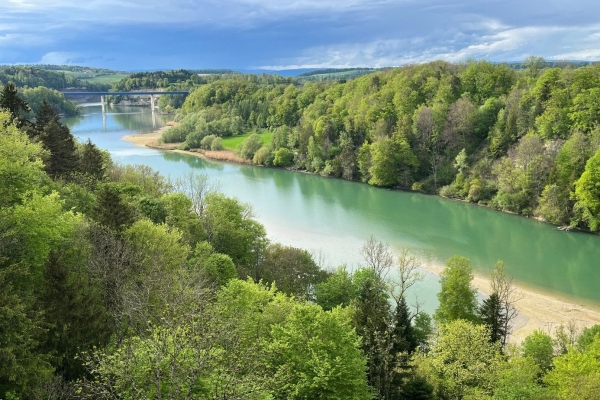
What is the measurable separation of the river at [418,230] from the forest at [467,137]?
197cm

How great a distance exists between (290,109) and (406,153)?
1147 inches

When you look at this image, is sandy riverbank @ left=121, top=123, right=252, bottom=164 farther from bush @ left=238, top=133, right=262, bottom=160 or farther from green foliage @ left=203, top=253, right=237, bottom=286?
green foliage @ left=203, top=253, right=237, bottom=286

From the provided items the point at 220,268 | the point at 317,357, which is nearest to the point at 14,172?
the point at 220,268

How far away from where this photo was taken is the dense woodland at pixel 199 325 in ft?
27.4

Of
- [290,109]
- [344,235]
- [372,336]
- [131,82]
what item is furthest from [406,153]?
[131,82]

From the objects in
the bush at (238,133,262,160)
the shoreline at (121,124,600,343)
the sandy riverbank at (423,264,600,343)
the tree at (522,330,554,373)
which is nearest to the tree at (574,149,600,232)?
the shoreline at (121,124,600,343)

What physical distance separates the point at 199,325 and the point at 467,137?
45203mm

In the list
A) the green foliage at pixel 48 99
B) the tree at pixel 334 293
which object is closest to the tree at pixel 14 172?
the tree at pixel 334 293

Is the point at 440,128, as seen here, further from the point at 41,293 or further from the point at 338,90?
the point at 41,293

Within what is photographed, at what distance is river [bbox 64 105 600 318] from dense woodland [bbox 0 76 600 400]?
6.27m

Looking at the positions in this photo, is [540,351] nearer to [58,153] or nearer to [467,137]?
[58,153]

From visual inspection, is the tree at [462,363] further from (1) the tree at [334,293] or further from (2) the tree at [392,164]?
(2) the tree at [392,164]

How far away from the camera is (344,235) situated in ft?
112

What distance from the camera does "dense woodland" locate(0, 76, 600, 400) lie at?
8.34 m
